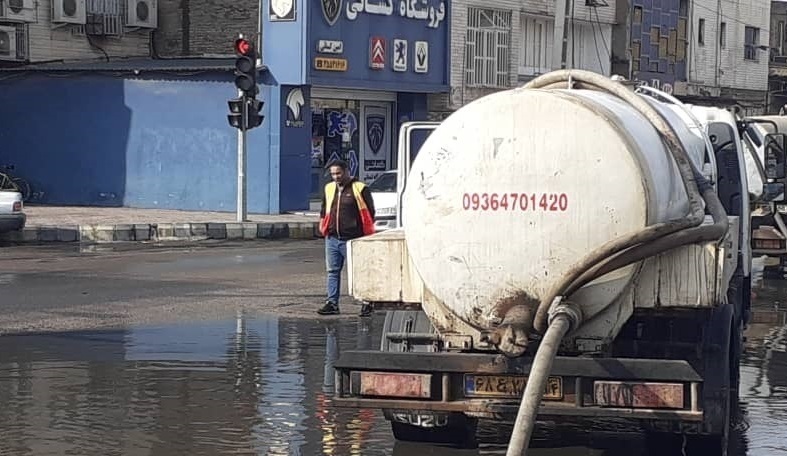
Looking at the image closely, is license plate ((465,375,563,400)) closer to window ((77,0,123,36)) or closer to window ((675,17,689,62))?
window ((77,0,123,36))

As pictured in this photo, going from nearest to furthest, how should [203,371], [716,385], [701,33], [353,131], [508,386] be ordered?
[508,386]
[716,385]
[203,371]
[353,131]
[701,33]

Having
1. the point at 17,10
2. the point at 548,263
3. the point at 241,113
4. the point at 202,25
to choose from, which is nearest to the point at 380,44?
the point at 202,25

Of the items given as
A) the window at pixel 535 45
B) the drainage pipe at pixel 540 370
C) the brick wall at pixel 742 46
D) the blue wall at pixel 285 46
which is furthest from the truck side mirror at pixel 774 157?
the brick wall at pixel 742 46

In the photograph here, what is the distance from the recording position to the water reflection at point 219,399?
8328 millimetres

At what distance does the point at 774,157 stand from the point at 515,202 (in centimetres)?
788

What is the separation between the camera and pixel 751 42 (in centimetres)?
4988

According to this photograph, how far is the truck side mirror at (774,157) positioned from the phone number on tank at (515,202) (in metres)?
7.65

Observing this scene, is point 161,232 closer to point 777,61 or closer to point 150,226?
point 150,226

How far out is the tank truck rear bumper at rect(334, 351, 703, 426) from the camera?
21.3ft

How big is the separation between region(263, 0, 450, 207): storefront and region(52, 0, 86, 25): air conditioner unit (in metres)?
5.42

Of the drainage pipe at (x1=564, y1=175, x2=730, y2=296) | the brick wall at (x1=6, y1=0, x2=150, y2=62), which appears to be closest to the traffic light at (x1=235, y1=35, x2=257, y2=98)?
the brick wall at (x1=6, y1=0, x2=150, y2=62)

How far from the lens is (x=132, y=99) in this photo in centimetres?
3077

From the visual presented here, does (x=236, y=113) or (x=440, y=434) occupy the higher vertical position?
(x=236, y=113)

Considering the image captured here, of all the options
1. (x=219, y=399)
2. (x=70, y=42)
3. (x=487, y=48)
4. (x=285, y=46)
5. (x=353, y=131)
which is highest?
(x=487, y=48)
